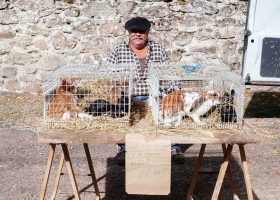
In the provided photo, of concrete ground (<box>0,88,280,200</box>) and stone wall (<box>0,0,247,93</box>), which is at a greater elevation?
stone wall (<box>0,0,247,93</box>)

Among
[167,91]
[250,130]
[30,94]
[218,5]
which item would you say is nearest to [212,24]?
[218,5]

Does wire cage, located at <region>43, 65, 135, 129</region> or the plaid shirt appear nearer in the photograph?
wire cage, located at <region>43, 65, 135, 129</region>

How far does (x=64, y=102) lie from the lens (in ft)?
11.7

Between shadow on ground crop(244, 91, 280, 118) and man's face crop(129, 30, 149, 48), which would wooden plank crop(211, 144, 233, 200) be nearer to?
man's face crop(129, 30, 149, 48)

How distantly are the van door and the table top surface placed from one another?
3348 mm

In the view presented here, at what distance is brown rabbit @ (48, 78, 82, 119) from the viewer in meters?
3.56

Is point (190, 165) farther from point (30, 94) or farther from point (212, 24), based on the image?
point (30, 94)

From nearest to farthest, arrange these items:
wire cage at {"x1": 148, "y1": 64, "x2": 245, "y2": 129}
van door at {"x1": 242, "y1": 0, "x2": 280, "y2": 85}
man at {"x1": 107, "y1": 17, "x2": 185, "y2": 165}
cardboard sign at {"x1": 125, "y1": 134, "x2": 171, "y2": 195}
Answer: cardboard sign at {"x1": 125, "y1": 134, "x2": 171, "y2": 195} → wire cage at {"x1": 148, "y1": 64, "x2": 245, "y2": 129} → man at {"x1": 107, "y1": 17, "x2": 185, "y2": 165} → van door at {"x1": 242, "y1": 0, "x2": 280, "y2": 85}

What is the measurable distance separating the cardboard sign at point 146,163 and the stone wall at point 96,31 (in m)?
4.85

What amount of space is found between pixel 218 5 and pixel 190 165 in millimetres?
3567

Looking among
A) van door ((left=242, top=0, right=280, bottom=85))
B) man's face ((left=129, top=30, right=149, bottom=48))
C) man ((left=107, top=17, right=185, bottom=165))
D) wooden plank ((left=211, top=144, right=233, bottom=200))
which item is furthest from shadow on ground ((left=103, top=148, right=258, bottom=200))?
van door ((left=242, top=0, right=280, bottom=85))

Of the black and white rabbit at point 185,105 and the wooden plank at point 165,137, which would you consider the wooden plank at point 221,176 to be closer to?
the wooden plank at point 165,137

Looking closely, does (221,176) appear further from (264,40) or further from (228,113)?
(264,40)

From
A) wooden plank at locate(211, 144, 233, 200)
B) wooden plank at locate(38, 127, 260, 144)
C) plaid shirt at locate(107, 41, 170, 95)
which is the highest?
plaid shirt at locate(107, 41, 170, 95)
